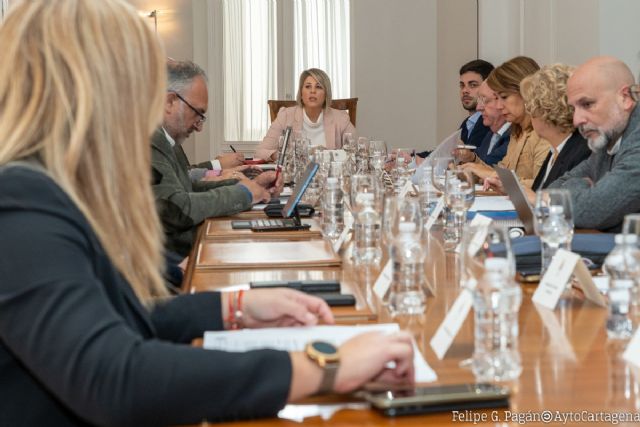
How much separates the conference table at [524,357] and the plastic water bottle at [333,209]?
2.22ft

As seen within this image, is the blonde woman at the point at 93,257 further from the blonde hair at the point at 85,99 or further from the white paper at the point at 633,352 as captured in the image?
the white paper at the point at 633,352

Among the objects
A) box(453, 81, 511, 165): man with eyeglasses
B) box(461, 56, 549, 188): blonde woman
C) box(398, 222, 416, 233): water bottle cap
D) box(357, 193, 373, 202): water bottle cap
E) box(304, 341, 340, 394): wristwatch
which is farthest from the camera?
box(453, 81, 511, 165): man with eyeglasses

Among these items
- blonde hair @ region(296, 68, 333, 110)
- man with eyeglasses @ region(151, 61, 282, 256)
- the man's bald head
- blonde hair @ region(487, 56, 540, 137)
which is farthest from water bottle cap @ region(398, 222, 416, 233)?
blonde hair @ region(296, 68, 333, 110)

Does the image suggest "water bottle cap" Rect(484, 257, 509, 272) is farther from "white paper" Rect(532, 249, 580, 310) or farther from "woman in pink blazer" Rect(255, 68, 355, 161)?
"woman in pink blazer" Rect(255, 68, 355, 161)

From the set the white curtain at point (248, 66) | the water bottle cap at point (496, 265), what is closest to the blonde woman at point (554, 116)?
the water bottle cap at point (496, 265)

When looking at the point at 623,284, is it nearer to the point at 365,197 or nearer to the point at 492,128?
the point at 365,197

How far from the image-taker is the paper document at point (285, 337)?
1488 mm

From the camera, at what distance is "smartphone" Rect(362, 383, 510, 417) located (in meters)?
1.21

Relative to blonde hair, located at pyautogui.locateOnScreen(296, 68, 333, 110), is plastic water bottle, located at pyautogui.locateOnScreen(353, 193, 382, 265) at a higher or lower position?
lower

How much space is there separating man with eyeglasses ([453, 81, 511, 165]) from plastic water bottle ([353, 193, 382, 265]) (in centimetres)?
284

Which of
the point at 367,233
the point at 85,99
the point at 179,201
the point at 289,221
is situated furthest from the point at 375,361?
the point at 179,201

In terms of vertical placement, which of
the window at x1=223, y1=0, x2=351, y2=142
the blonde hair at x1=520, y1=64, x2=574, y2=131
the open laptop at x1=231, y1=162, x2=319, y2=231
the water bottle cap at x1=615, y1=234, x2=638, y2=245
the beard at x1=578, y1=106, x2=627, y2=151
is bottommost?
the open laptop at x1=231, y1=162, x2=319, y2=231

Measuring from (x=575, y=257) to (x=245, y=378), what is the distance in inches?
34.9

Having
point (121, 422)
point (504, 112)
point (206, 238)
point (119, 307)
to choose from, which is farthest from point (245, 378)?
point (504, 112)
